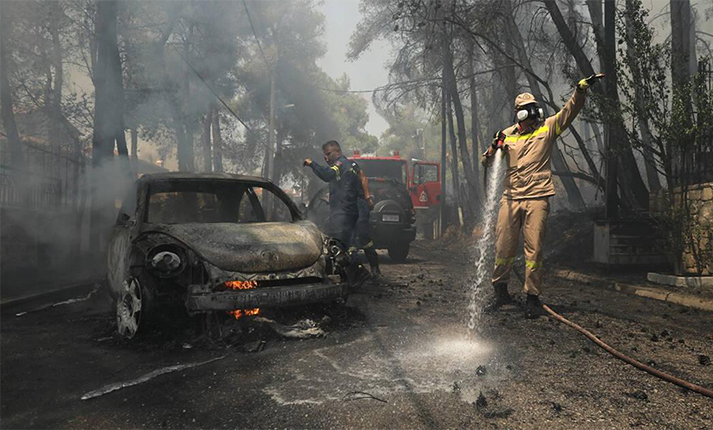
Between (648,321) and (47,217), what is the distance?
10697mm

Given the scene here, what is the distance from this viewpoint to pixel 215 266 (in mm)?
3848

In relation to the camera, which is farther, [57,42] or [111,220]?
[57,42]

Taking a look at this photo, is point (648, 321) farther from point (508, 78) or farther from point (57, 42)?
point (57, 42)

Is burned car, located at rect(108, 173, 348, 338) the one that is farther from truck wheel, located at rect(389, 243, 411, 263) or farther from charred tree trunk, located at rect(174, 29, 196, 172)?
charred tree trunk, located at rect(174, 29, 196, 172)

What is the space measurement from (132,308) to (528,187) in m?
3.63

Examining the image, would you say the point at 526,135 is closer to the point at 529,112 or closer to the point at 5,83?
the point at 529,112

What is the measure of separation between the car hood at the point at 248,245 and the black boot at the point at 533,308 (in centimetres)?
199

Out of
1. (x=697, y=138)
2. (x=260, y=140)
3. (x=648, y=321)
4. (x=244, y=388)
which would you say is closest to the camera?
(x=244, y=388)

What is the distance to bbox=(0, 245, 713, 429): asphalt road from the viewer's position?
8.07 ft

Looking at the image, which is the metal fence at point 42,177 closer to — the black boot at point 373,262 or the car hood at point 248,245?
the black boot at point 373,262

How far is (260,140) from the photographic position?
35594 mm

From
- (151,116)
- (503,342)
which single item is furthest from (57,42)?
(503,342)

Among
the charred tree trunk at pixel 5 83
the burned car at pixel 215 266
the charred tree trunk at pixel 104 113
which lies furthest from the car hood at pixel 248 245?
the charred tree trunk at pixel 5 83

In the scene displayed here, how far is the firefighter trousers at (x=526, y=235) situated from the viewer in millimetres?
4680
